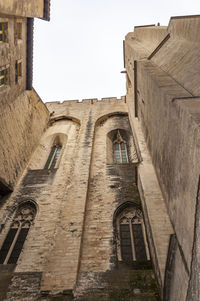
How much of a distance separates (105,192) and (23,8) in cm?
707

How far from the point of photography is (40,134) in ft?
39.3

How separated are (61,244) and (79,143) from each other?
541 cm

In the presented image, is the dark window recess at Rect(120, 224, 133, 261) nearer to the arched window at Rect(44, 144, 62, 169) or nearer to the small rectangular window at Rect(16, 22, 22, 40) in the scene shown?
the arched window at Rect(44, 144, 62, 169)

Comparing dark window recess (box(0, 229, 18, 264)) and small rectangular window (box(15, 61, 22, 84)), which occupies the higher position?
small rectangular window (box(15, 61, 22, 84))

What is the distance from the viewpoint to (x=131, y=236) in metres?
6.11

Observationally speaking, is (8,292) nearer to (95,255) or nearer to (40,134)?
(95,255)

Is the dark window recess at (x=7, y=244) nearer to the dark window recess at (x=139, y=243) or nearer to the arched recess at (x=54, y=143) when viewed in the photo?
the arched recess at (x=54, y=143)

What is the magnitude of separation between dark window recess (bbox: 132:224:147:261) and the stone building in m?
0.03

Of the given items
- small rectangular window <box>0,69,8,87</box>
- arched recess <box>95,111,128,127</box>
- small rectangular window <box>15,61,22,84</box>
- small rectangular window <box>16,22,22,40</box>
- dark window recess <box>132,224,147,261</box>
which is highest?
arched recess <box>95,111,128,127</box>

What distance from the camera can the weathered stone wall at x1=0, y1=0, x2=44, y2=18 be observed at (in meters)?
6.60

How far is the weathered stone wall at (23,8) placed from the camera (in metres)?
6.60

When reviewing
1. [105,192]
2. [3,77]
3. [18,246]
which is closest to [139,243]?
[105,192]

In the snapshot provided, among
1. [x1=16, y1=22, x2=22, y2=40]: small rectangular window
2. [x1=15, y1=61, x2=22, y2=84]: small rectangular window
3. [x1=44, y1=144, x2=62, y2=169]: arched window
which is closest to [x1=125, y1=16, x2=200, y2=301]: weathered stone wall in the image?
[x1=15, y1=61, x2=22, y2=84]: small rectangular window

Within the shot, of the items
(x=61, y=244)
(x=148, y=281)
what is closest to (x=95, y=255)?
(x=61, y=244)
